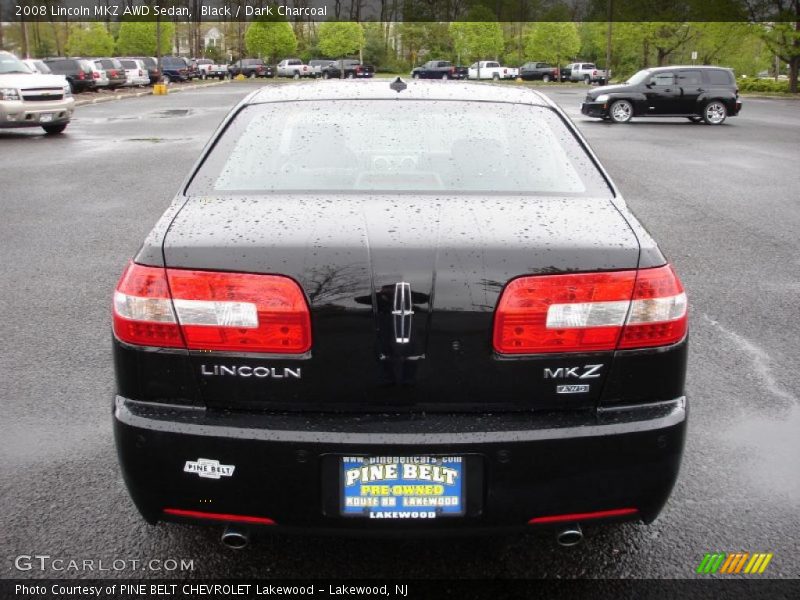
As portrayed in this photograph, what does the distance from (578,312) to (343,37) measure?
84.8m

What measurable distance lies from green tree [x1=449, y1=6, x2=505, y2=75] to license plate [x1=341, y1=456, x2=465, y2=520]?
271ft

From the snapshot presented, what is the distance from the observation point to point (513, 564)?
2.86 meters

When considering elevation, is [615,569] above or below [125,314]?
below

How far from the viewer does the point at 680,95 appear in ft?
79.8

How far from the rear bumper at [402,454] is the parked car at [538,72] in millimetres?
71581

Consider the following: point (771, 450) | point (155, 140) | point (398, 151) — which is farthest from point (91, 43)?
point (771, 450)

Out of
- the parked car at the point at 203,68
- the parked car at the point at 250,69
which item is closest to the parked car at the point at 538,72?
the parked car at the point at 250,69


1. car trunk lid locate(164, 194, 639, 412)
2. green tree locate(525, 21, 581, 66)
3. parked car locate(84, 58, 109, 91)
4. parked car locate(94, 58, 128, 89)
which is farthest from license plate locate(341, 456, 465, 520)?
green tree locate(525, 21, 581, 66)

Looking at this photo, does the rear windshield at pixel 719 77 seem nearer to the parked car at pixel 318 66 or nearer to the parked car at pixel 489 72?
the parked car at pixel 489 72

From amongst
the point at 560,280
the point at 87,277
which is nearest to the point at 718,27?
the point at 87,277

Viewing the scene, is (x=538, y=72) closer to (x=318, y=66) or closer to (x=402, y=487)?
(x=318, y=66)

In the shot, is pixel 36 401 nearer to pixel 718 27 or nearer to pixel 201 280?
pixel 201 280

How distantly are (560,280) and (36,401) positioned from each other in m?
3.02

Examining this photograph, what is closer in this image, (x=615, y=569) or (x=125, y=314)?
(x=125, y=314)
